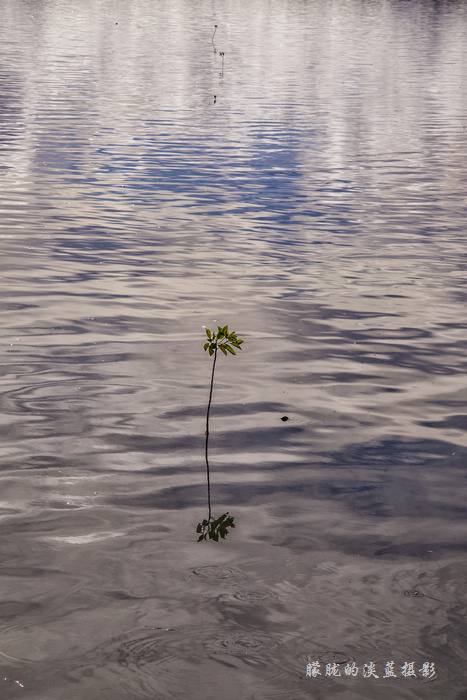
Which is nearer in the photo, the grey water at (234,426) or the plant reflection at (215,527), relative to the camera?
the grey water at (234,426)

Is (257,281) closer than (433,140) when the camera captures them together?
Yes

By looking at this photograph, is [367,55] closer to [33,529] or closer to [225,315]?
[225,315]

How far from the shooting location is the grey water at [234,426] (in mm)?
5199

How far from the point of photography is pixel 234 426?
8305mm

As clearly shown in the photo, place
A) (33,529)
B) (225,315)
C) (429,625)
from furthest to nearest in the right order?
(225,315) < (33,529) < (429,625)

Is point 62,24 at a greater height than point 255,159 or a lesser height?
greater

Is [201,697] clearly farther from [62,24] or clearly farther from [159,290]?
[62,24]

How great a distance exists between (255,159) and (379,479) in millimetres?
17744

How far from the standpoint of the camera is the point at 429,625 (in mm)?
5453

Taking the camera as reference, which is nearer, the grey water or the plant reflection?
the grey water

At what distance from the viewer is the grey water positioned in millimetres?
5199

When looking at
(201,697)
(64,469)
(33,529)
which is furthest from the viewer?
(64,469)

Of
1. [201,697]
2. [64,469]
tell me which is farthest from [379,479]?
[201,697]

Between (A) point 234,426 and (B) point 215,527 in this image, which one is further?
(A) point 234,426
